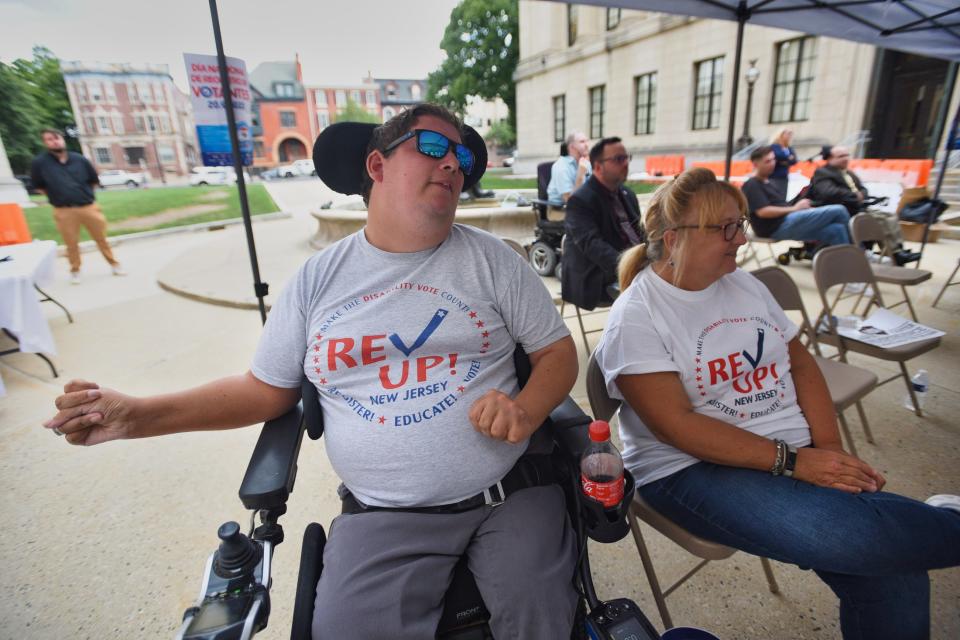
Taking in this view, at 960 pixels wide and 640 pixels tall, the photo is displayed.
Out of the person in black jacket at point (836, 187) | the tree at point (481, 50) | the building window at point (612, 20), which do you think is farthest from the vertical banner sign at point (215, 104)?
the tree at point (481, 50)

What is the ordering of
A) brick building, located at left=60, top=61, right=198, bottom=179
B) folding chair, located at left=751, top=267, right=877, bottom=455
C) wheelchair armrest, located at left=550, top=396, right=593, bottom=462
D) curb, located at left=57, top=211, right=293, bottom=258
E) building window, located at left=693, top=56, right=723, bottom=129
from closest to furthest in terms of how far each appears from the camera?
wheelchair armrest, located at left=550, top=396, right=593, bottom=462
folding chair, located at left=751, top=267, right=877, bottom=455
curb, located at left=57, top=211, right=293, bottom=258
building window, located at left=693, top=56, right=723, bottom=129
brick building, located at left=60, top=61, right=198, bottom=179

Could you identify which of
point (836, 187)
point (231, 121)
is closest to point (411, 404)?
point (231, 121)

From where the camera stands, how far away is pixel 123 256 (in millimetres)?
8859

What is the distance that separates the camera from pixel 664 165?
17.9 meters

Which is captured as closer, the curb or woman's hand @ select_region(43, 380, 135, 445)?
woman's hand @ select_region(43, 380, 135, 445)

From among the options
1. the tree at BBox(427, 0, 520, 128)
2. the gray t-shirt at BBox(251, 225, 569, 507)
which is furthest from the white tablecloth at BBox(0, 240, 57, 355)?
the tree at BBox(427, 0, 520, 128)

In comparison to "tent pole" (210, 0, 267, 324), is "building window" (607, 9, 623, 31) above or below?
above

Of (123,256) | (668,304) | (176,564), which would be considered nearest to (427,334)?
(668,304)

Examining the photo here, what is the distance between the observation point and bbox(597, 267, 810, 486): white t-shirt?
4.50ft

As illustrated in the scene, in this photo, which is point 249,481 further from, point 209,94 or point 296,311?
point 209,94

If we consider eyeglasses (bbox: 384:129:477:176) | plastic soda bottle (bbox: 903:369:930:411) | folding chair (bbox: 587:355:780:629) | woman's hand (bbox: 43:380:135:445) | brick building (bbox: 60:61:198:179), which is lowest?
plastic soda bottle (bbox: 903:369:930:411)

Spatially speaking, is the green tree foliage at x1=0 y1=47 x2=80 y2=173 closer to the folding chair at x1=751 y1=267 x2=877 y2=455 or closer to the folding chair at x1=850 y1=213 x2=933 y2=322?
the folding chair at x1=751 y1=267 x2=877 y2=455

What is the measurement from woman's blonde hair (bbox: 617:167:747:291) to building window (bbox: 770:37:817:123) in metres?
17.2

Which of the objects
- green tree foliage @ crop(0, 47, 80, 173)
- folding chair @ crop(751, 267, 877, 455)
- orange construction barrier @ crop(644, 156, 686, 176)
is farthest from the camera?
green tree foliage @ crop(0, 47, 80, 173)
